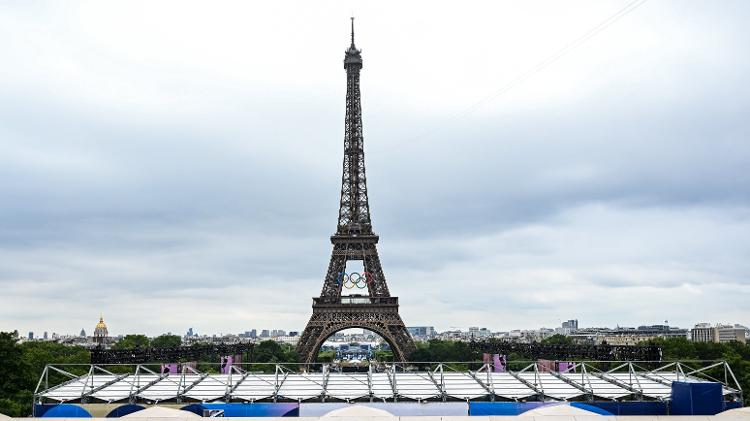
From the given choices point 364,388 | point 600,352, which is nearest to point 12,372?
point 364,388

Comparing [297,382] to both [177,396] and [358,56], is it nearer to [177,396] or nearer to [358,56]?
[177,396]

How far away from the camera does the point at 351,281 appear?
10425 centimetres

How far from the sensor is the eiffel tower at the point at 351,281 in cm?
9881

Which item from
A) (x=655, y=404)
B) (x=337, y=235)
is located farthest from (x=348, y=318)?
(x=655, y=404)

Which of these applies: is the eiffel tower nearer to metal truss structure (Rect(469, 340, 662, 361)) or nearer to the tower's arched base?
the tower's arched base

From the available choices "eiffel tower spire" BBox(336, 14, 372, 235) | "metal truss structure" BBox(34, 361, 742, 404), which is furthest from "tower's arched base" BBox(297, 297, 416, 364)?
"metal truss structure" BBox(34, 361, 742, 404)

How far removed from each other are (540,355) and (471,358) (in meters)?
A: 35.8

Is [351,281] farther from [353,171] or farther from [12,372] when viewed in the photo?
[12,372]

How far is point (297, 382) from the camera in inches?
1508

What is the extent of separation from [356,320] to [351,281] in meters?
7.07

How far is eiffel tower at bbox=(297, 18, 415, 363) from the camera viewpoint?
3890 inches

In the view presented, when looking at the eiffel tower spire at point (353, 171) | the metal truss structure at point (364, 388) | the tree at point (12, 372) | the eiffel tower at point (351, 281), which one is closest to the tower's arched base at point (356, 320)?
the eiffel tower at point (351, 281)

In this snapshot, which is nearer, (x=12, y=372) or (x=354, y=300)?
(x=12, y=372)

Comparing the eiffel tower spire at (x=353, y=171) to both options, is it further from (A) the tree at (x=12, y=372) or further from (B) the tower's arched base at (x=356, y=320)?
(A) the tree at (x=12, y=372)
